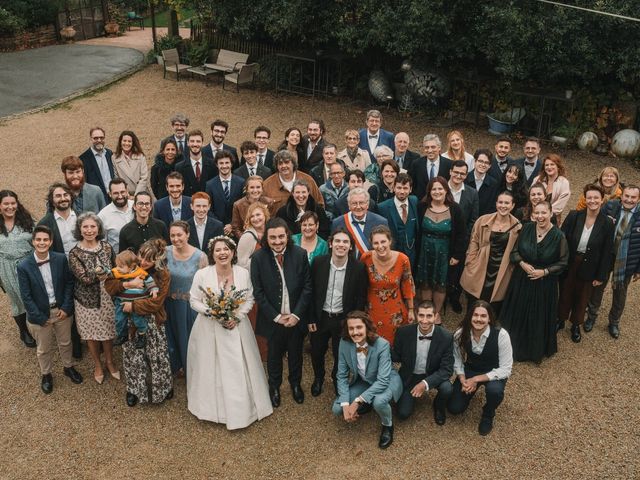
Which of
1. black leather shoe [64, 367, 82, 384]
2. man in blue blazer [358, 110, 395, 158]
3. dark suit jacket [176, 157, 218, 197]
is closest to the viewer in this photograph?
black leather shoe [64, 367, 82, 384]

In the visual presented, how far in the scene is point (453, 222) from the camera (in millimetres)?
6609

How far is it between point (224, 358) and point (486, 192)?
389cm

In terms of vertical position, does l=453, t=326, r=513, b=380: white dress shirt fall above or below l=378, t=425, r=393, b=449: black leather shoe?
above

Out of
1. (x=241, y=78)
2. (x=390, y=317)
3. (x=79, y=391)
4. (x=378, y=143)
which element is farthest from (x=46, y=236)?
(x=241, y=78)

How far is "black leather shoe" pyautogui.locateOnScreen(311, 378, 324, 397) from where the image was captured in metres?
6.07

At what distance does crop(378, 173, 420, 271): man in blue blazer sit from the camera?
6.50m

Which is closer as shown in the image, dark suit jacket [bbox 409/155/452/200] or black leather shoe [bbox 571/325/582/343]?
black leather shoe [bbox 571/325/582/343]

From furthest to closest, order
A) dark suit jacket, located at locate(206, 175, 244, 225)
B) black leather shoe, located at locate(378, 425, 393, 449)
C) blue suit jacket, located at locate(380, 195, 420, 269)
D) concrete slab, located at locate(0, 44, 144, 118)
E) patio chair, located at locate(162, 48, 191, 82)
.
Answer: patio chair, located at locate(162, 48, 191, 82)
concrete slab, located at locate(0, 44, 144, 118)
dark suit jacket, located at locate(206, 175, 244, 225)
blue suit jacket, located at locate(380, 195, 420, 269)
black leather shoe, located at locate(378, 425, 393, 449)

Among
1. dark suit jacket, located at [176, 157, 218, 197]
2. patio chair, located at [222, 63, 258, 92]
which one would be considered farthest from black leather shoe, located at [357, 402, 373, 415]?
patio chair, located at [222, 63, 258, 92]

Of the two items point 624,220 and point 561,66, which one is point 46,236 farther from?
point 561,66

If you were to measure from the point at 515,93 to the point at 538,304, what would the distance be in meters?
8.47

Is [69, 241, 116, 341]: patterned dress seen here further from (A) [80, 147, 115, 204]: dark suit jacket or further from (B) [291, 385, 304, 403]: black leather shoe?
(A) [80, 147, 115, 204]: dark suit jacket

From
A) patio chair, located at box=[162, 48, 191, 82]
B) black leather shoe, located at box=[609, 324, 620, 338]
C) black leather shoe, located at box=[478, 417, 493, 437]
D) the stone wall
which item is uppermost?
the stone wall

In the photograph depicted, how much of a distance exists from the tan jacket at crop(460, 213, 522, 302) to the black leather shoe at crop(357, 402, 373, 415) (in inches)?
77.4
